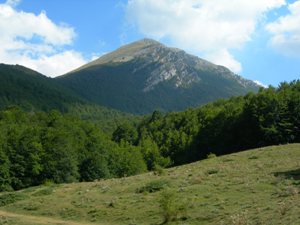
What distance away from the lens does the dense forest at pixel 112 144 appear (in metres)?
85.5

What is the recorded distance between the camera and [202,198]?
35.8 meters

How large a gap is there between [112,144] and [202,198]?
79.4 metres

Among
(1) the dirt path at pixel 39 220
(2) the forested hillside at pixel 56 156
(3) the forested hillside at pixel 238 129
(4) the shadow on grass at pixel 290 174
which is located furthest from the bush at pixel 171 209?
(3) the forested hillside at pixel 238 129

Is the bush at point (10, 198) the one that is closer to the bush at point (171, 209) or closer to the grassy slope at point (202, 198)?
the grassy slope at point (202, 198)

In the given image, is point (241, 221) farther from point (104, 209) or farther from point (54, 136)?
point (54, 136)

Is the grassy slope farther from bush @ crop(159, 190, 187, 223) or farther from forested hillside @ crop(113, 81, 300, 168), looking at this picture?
forested hillside @ crop(113, 81, 300, 168)

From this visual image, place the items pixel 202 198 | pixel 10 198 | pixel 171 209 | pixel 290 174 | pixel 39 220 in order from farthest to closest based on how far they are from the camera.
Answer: pixel 10 198 → pixel 290 174 → pixel 39 220 → pixel 202 198 → pixel 171 209

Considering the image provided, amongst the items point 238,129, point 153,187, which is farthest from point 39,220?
point 238,129

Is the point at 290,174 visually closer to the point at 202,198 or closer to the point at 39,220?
the point at 202,198

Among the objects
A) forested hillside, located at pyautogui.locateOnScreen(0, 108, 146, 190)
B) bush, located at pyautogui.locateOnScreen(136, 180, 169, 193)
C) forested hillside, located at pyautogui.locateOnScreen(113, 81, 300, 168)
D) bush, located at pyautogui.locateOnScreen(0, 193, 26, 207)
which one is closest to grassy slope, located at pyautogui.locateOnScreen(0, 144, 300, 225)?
bush, located at pyautogui.locateOnScreen(0, 193, 26, 207)

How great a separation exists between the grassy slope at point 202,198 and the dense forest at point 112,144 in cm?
3142

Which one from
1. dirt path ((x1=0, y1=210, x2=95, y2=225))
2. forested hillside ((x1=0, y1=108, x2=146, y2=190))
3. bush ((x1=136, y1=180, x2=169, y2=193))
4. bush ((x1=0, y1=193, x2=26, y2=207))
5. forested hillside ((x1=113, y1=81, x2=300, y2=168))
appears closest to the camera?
dirt path ((x1=0, y1=210, x2=95, y2=225))

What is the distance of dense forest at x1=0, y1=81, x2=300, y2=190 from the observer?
8550 centimetres

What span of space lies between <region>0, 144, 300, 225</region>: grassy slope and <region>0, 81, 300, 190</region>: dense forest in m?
31.4
